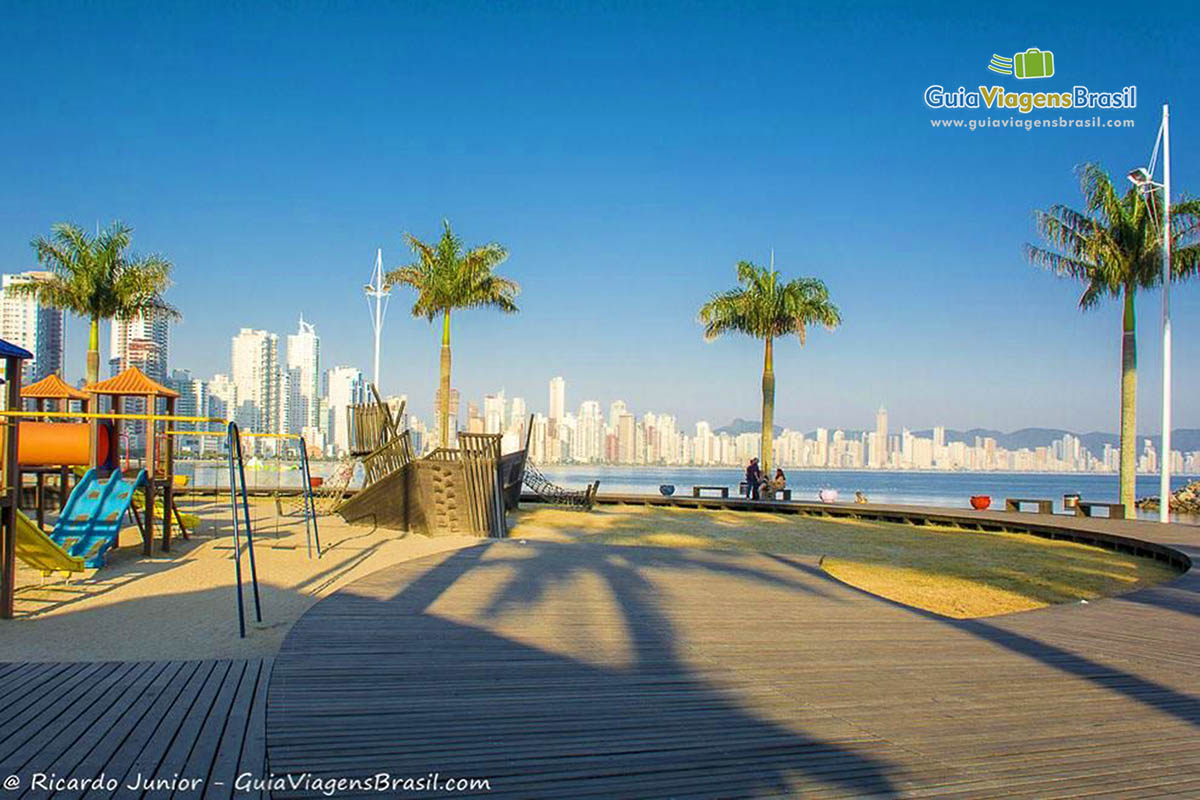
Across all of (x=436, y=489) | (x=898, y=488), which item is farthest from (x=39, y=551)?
(x=898, y=488)

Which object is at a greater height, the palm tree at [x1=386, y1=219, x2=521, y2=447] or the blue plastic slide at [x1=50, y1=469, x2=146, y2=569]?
the palm tree at [x1=386, y1=219, x2=521, y2=447]

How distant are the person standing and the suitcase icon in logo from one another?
14.8m

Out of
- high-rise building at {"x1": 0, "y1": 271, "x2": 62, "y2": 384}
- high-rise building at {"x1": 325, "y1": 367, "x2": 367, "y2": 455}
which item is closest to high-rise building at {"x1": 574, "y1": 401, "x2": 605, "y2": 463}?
high-rise building at {"x1": 325, "y1": 367, "x2": 367, "y2": 455}

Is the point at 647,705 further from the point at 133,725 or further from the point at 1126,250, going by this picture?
the point at 1126,250

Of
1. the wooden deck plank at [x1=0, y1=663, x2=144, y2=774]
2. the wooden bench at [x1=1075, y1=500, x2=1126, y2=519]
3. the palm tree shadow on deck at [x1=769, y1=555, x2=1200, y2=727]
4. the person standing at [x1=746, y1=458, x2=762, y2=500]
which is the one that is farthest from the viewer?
the person standing at [x1=746, y1=458, x2=762, y2=500]

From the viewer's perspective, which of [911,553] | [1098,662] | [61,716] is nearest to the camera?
[61,716]

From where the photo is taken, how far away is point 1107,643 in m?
6.72

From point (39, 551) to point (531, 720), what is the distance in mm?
8312

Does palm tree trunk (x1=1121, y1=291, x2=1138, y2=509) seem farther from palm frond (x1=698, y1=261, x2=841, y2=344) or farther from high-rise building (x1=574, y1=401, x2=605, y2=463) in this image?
high-rise building (x1=574, y1=401, x2=605, y2=463)

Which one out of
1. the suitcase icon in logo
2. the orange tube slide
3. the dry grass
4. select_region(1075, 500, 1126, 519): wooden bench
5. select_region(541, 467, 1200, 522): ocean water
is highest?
the suitcase icon in logo

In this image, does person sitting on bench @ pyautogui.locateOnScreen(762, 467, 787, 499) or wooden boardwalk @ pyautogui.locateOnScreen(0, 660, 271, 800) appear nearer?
wooden boardwalk @ pyautogui.locateOnScreen(0, 660, 271, 800)

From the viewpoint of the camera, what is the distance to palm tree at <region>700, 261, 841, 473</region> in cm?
3238

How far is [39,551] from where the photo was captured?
9.86 metres

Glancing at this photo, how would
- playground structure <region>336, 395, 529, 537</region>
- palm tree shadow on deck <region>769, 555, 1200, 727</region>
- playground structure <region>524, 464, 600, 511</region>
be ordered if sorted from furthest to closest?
playground structure <region>524, 464, 600, 511</region>, playground structure <region>336, 395, 529, 537</region>, palm tree shadow on deck <region>769, 555, 1200, 727</region>
